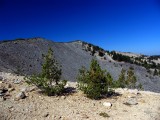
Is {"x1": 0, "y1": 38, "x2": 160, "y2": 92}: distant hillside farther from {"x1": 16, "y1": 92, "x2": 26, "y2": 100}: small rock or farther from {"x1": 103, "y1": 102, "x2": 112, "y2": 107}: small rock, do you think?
{"x1": 103, "y1": 102, "x2": 112, "y2": 107}: small rock

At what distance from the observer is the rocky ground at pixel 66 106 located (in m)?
12.6

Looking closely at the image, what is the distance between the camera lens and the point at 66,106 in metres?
14.1

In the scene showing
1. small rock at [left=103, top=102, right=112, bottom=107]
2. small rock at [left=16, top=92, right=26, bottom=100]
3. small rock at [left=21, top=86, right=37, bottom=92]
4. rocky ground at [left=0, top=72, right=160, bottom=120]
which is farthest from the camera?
small rock at [left=21, top=86, right=37, bottom=92]

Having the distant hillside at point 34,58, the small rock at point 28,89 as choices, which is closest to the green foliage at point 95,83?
the small rock at point 28,89

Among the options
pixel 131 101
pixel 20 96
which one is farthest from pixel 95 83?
pixel 20 96

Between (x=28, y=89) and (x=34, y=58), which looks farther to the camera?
(x=34, y=58)

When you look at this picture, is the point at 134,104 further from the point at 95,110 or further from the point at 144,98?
the point at 95,110

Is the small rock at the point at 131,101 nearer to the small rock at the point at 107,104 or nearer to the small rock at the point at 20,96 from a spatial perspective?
the small rock at the point at 107,104

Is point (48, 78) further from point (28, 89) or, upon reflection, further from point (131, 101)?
point (131, 101)

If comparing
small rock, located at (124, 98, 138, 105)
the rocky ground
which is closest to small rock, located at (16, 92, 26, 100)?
the rocky ground

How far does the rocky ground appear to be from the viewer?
12.6m

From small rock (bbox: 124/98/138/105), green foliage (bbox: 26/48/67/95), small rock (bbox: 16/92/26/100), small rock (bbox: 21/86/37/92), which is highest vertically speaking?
green foliage (bbox: 26/48/67/95)

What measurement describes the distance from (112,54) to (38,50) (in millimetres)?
45867

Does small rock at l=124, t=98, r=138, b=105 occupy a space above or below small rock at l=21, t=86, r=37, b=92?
below
